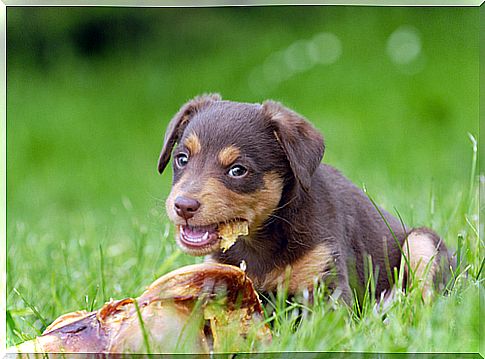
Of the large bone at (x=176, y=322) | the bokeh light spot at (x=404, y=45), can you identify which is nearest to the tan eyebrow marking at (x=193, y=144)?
the large bone at (x=176, y=322)

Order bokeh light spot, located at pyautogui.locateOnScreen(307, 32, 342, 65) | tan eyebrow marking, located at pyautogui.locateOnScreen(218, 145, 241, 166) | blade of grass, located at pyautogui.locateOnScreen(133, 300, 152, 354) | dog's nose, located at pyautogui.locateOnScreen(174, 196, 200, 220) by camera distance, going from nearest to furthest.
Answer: blade of grass, located at pyautogui.locateOnScreen(133, 300, 152, 354)
dog's nose, located at pyautogui.locateOnScreen(174, 196, 200, 220)
tan eyebrow marking, located at pyautogui.locateOnScreen(218, 145, 241, 166)
bokeh light spot, located at pyautogui.locateOnScreen(307, 32, 342, 65)

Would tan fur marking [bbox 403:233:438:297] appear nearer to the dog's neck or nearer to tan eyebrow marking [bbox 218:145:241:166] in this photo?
the dog's neck

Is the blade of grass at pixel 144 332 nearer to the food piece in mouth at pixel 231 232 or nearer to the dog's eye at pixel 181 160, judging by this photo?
the food piece in mouth at pixel 231 232

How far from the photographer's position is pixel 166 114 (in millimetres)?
3561

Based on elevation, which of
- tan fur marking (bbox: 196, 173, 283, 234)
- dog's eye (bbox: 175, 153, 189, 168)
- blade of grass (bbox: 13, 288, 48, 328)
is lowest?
blade of grass (bbox: 13, 288, 48, 328)

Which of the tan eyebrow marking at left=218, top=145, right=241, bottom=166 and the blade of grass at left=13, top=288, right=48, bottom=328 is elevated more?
the tan eyebrow marking at left=218, top=145, right=241, bottom=166

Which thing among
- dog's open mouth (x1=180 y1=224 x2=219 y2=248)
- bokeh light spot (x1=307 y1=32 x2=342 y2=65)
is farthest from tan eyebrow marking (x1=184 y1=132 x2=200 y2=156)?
bokeh light spot (x1=307 y1=32 x2=342 y2=65)

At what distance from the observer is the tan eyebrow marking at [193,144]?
281 centimetres

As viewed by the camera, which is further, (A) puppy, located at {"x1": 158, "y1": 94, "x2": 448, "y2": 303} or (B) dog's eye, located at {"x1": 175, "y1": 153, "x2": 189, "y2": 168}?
(B) dog's eye, located at {"x1": 175, "y1": 153, "x2": 189, "y2": 168}

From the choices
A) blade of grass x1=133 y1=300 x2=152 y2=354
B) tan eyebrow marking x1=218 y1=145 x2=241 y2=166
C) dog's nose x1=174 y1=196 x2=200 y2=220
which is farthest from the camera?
tan eyebrow marking x1=218 y1=145 x2=241 y2=166

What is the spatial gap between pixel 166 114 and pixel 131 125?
0.15 meters

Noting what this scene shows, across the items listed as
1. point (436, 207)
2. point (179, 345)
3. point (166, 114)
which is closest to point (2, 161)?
point (166, 114)

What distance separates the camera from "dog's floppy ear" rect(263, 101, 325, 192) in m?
2.78

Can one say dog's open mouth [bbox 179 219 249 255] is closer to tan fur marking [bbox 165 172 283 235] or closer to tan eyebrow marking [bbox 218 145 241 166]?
tan fur marking [bbox 165 172 283 235]
